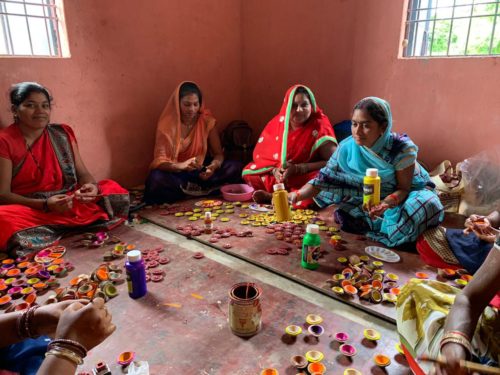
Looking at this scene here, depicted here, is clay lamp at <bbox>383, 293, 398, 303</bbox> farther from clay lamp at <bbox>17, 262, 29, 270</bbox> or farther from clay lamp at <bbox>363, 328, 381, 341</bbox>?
clay lamp at <bbox>17, 262, 29, 270</bbox>

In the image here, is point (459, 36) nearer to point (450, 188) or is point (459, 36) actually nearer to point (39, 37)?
point (450, 188)

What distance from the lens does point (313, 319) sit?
2.00 meters

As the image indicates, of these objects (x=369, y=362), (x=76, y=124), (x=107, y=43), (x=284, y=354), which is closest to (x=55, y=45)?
(x=107, y=43)

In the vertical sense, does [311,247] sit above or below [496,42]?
below

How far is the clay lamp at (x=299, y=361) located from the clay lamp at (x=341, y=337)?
219 millimetres

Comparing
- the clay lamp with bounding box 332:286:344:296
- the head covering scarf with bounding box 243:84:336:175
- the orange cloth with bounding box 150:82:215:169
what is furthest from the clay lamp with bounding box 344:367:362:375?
the orange cloth with bounding box 150:82:215:169

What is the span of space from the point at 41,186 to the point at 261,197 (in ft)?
6.33

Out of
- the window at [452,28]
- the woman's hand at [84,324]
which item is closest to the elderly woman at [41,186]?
the woman's hand at [84,324]

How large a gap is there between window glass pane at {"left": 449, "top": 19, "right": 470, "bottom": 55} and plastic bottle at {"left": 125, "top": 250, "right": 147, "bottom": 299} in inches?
133

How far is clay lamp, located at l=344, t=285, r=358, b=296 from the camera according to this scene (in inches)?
87.3

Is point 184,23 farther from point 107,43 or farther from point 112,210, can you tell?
point 112,210

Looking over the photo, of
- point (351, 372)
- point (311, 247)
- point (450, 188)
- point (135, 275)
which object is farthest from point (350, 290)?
point (450, 188)

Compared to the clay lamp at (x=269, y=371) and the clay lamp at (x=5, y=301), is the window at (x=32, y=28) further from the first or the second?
the clay lamp at (x=269, y=371)

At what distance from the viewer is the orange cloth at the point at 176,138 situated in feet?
13.3
